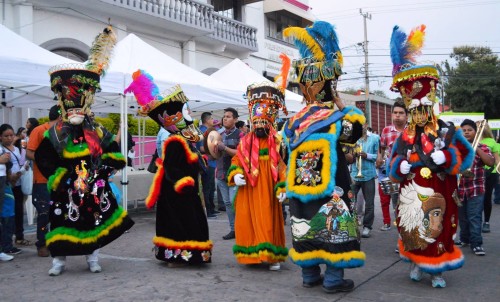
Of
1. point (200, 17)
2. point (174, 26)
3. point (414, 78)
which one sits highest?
point (200, 17)

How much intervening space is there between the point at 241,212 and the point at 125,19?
12441mm

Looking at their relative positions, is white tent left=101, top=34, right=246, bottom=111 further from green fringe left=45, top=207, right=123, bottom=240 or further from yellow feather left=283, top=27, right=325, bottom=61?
yellow feather left=283, top=27, right=325, bottom=61

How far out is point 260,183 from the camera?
5418 mm

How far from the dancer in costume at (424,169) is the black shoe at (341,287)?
66 centimetres

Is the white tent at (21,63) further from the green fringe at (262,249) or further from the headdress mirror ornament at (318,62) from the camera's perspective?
the headdress mirror ornament at (318,62)

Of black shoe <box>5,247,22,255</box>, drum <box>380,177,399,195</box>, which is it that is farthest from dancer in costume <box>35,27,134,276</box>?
drum <box>380,177,399,195</box>

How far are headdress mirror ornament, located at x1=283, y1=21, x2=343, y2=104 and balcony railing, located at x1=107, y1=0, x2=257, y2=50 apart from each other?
11.6 m

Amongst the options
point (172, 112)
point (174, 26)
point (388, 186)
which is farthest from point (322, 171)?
point (174, 26)

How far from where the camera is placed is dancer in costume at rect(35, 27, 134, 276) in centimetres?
521

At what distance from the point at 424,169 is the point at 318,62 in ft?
4.59

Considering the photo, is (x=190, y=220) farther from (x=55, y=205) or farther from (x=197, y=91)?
(x=197, y=91)

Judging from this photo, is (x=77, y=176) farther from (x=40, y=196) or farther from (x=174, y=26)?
(x=174, y=26)

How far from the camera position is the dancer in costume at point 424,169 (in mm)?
4508

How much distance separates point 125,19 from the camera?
637 inches
